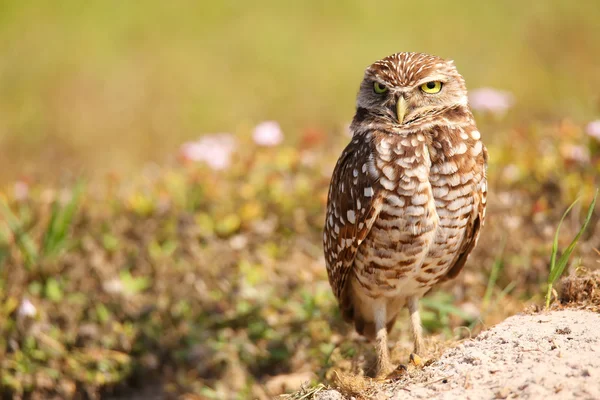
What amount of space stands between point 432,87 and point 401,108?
7.6 inches

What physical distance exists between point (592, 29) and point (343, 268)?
5934mm

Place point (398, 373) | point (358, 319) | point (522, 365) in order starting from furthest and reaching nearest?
A: point (358, 319), point (398, 373), point (522, 365)

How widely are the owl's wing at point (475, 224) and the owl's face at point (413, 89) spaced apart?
0.33 m

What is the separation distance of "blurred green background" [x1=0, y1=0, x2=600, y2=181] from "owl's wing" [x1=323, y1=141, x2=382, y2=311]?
3209mm

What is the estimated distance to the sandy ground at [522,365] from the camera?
8.27ft

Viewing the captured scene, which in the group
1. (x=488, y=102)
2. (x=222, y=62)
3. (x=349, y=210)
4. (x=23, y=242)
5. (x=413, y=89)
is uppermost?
(x=222, y=62)

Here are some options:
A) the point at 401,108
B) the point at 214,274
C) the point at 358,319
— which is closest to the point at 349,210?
the point at 401,108

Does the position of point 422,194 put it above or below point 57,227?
above

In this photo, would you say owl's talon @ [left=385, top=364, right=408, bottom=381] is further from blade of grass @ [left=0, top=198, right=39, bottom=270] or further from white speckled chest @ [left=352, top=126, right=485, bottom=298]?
blade of grass @ [left=0, top=198, right=39, bottom=270]

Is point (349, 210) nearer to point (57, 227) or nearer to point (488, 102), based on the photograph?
point (488, 102)

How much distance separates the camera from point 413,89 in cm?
320

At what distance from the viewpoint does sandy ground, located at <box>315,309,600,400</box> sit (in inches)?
99.3

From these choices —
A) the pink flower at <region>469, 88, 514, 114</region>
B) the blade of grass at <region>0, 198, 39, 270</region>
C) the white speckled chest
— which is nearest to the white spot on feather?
the white speckled chest

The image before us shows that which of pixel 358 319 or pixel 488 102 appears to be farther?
pixel 488 102
